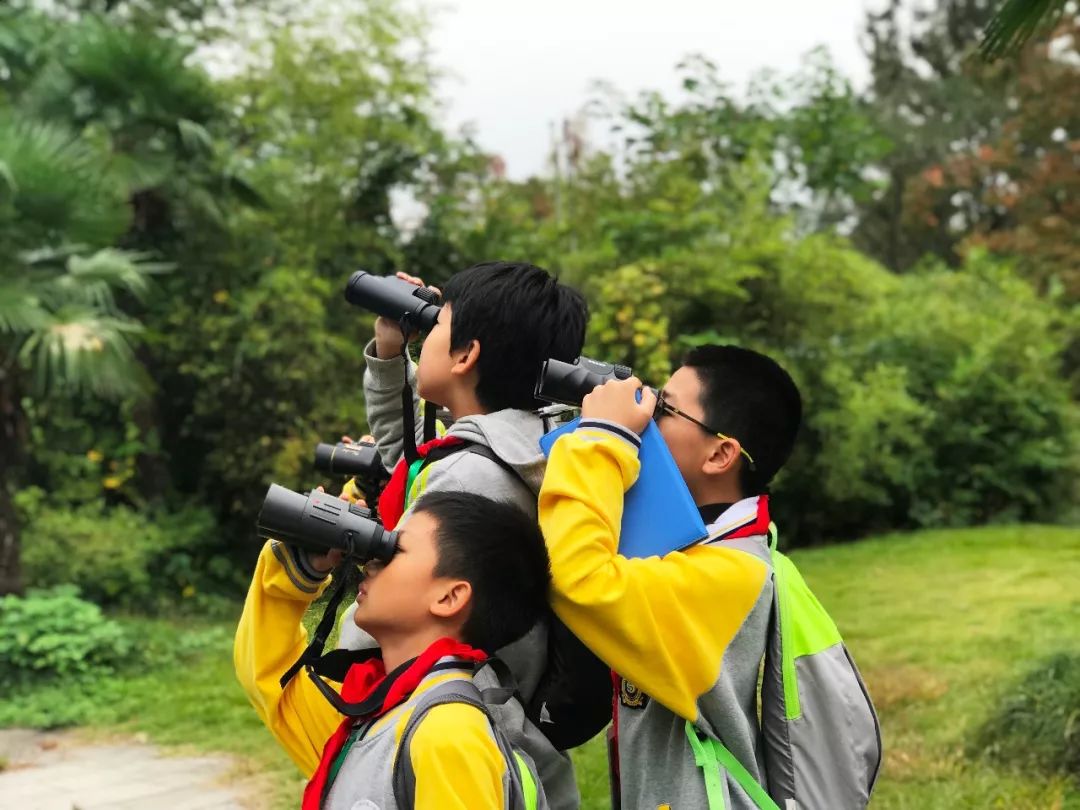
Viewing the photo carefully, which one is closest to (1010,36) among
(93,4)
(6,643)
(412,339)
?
(412,339)

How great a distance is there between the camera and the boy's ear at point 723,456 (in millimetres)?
2092

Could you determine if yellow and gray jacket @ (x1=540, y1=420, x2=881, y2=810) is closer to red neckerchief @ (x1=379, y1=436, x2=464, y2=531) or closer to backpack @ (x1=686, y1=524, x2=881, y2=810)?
backpack @ (x1=686, y1=524, x2=881, y2=810)

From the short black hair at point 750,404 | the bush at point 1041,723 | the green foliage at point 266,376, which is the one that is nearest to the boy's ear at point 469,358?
the short black hair at point 750,404

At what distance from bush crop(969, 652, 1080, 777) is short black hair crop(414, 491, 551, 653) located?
3.53 meters

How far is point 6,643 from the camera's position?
22.1 ft

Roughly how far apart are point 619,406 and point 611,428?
0.15 feet

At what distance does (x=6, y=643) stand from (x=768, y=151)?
860cm

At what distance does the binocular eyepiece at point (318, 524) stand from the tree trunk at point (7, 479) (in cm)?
618

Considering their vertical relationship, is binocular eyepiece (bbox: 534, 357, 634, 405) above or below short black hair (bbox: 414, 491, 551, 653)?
above

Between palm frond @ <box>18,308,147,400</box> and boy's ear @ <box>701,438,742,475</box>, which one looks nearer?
boy's ear @ <box>701,438,742,475</box>

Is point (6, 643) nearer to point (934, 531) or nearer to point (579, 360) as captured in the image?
point (579, 360)

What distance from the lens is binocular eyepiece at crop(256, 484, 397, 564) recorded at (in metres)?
1.72

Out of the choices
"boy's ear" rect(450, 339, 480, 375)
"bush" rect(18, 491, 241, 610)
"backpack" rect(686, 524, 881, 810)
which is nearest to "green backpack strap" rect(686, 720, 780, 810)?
"backpack" rect(686, 524, 881, 810)

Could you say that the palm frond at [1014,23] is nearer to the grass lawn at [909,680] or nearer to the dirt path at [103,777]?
the grass lawn at [909,680]
